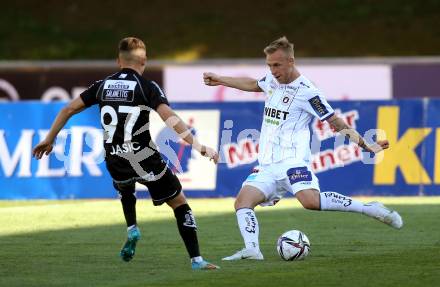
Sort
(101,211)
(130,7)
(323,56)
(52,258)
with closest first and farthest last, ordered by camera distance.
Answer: (52,258), (101,211), (323,56), (130,7)

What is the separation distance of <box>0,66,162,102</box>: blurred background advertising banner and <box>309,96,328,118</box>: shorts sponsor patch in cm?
1629

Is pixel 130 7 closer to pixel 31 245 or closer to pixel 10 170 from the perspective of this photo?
pixel 10 170

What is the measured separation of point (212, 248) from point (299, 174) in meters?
1.67

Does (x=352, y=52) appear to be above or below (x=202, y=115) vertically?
above

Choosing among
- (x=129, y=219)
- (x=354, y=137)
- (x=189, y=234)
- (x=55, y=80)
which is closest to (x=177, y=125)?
(x=189, y=234)

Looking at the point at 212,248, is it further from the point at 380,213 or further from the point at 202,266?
the point at 380,213

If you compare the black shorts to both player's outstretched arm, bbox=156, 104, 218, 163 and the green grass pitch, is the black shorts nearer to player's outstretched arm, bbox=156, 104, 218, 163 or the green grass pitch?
player's outstretched arm, bbox=156, 104, 218, 163

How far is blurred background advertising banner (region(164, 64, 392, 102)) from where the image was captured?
26266 millimetres

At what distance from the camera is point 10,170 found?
745 inches

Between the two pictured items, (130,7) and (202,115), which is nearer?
(202,115)

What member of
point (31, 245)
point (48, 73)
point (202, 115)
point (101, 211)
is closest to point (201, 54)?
point (48, 73)

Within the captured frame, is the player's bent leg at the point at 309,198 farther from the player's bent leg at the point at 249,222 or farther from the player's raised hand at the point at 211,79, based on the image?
the player's raised hand at the point at 211,79

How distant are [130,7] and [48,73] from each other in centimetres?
1110

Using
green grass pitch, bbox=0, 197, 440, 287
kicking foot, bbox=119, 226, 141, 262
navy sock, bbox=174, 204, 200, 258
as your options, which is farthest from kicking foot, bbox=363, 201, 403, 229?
kicking foot, bbox=119, 226, 141, 262
